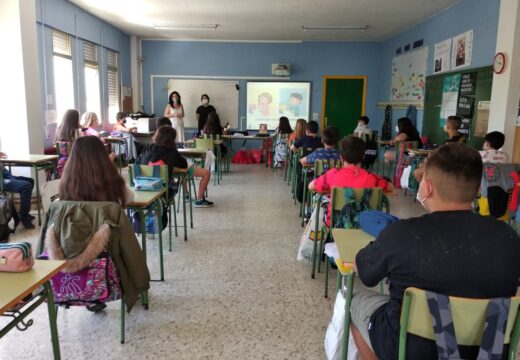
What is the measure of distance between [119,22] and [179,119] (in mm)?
2307

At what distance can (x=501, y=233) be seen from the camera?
127cm

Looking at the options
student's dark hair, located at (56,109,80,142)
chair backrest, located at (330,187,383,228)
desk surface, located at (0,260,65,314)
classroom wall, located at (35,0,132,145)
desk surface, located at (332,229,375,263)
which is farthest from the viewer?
classroom wall, located at (35,0,132,145)

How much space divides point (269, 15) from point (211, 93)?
3476 millimetres

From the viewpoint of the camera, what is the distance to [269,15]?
7.66 m

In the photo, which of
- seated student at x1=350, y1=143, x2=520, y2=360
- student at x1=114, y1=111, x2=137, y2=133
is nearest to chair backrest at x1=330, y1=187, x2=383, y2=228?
→ seated student at x1=350, y1=143, x2=520, y2=360

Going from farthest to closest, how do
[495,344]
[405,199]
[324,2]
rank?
[324,2] → [405,199] → [495,344]

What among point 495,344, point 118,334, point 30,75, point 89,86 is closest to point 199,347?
point 118,334

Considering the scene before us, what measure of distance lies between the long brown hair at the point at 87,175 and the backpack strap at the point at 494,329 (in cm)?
183

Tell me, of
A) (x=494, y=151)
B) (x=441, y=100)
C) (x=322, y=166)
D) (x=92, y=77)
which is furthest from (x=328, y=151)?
(x=92, y=77)

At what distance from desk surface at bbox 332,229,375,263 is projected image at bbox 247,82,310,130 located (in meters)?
9.00

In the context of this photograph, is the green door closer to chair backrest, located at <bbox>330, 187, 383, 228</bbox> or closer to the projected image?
the projected image

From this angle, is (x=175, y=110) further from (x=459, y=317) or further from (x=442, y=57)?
(x=459, y=317)

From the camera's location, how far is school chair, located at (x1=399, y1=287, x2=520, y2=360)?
1204mm

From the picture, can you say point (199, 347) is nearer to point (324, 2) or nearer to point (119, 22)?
point (324, 2)
